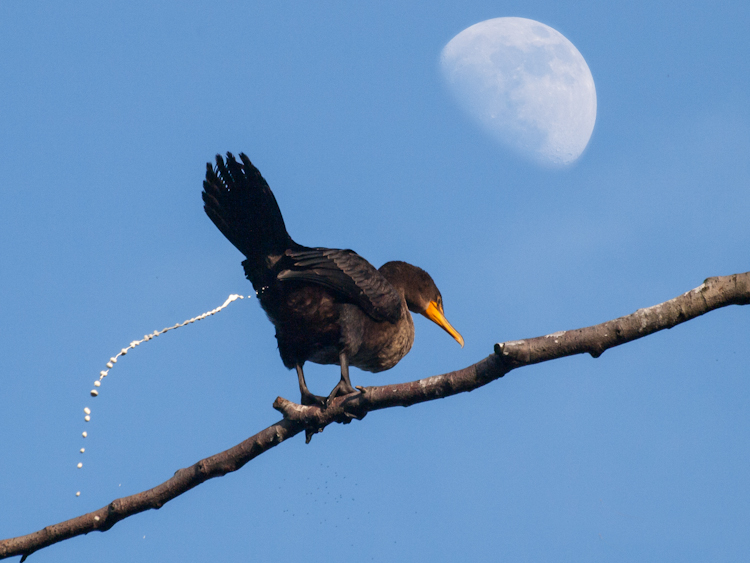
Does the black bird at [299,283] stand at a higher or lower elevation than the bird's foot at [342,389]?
higher

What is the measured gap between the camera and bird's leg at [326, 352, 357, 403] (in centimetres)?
467

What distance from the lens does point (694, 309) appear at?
9.55 ft

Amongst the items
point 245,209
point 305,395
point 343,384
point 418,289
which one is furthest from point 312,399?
point 418,289

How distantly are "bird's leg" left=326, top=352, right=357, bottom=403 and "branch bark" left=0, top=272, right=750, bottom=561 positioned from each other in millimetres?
569

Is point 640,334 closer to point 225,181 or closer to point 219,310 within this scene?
point 219,310

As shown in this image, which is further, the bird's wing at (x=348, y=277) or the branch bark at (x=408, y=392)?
the bird's wing at (x=348, y=277)

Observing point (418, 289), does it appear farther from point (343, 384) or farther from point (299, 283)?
point (343, 384)

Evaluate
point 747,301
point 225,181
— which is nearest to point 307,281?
point 225,181

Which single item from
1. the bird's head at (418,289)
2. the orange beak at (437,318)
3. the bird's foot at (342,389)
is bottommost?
the bird's foot at (342,389)

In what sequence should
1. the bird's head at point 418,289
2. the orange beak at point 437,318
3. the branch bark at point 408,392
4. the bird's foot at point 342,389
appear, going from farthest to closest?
1. the orange beak at point 437,318
2. the bird's head at point 418,289
3. the bird's foot at point 342,389
4. the branch bark at point 408,392

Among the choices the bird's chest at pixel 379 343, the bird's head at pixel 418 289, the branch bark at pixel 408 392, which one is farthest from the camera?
the bird's head at pixel 418 289

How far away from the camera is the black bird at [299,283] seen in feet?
15.8

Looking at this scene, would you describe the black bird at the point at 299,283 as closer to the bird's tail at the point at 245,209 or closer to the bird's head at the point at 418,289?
the bird's tail at the point at 245,209

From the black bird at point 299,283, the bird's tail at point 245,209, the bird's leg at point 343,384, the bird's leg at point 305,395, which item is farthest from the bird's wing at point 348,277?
the bird's leg at point 305,395
